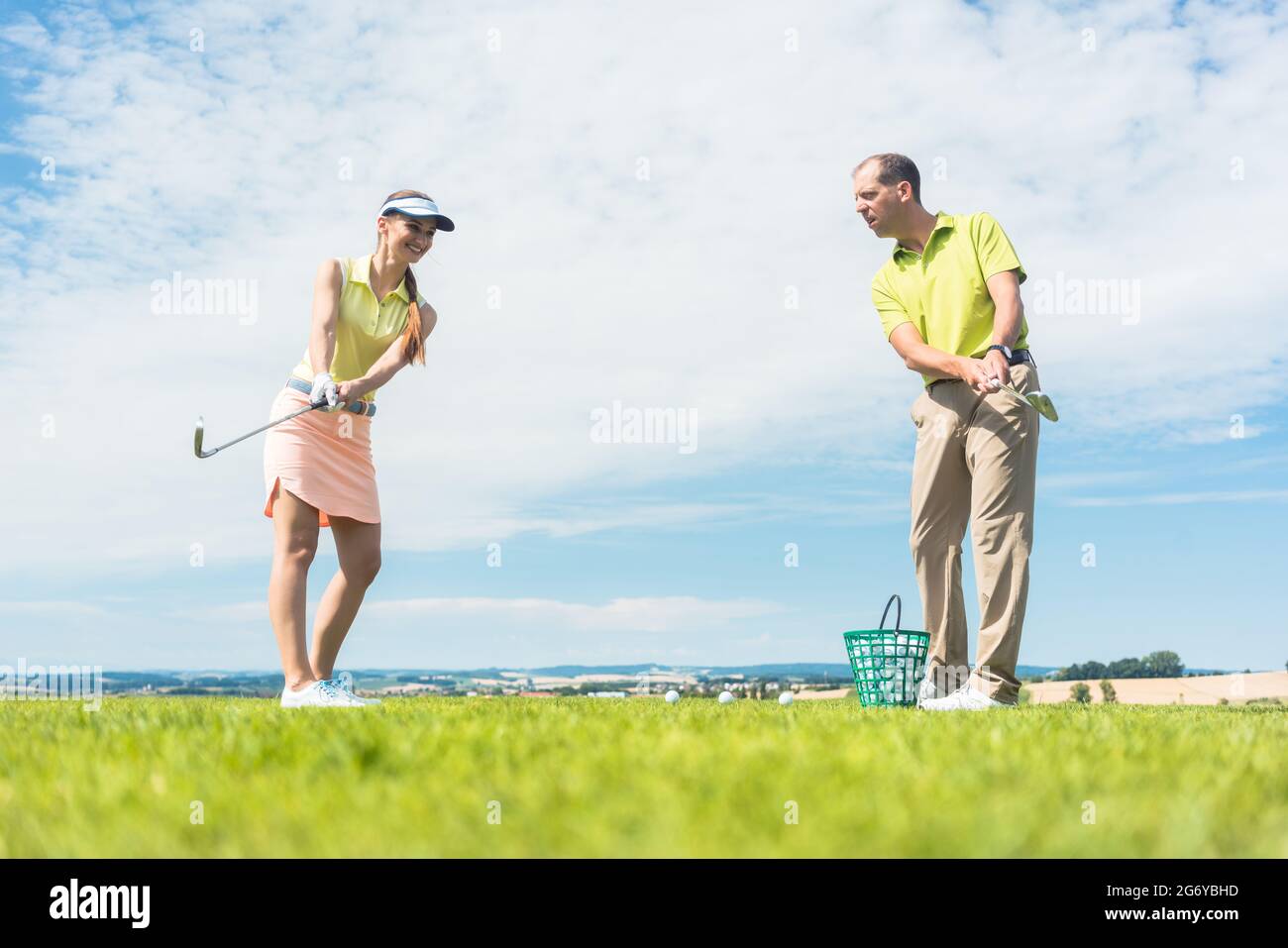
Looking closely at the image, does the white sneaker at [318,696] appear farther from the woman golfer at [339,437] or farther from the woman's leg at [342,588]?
the woman's leg at [342,588]

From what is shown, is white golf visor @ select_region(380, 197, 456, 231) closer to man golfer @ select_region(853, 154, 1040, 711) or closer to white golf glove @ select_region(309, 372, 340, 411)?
white golf glove @ select_region(309, 372, 340, 411)

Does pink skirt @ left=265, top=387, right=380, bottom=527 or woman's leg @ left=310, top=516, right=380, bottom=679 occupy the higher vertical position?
pink skirt @ left=265, top=387, right=380, bottom=527

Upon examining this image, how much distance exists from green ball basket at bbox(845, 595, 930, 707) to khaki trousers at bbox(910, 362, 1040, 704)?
0.31 feet

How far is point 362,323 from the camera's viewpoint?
18.6 ft

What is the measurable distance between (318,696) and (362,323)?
199 centimetres

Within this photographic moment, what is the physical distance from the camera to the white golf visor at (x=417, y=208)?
18.0ft

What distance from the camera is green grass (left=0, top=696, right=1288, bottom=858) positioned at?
5.50 ft

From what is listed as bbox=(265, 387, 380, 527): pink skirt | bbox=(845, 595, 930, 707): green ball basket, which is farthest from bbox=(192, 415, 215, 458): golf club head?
bbox=(845, 595, 930, 707): green ball basket

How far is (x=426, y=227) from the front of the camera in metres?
5.61

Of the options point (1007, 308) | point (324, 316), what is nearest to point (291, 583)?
point (324, 316)

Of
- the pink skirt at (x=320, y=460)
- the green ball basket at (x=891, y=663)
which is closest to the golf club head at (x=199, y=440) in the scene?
the pink skirt at (x=320, y=460)

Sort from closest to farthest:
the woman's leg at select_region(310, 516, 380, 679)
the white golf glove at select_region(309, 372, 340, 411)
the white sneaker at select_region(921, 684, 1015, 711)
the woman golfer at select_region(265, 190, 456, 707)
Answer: the white sneaker at select_region(921, 684, 1015, 711) → the white golf glove at select_region(309, 372, 340, 411) → the woman golfer at select_region(265, 190, 456, 707) → the woman's leg at select_region(310, 516, 380, 679)

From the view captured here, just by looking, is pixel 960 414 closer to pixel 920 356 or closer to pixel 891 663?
pixel 920 356
